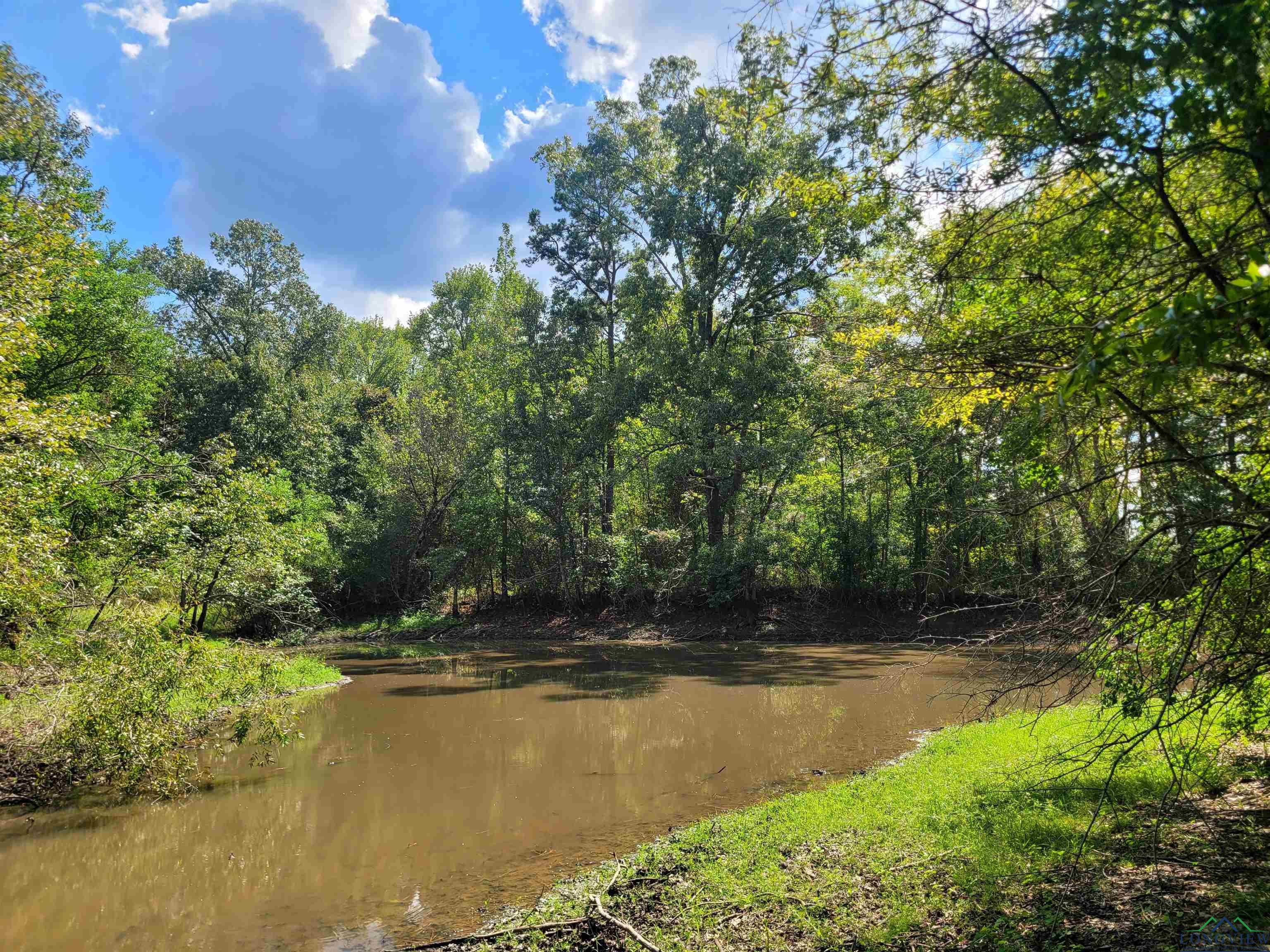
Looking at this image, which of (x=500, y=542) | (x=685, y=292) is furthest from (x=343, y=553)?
(x=685, y=292)

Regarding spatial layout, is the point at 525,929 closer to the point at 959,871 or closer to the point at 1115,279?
the point at 959,871

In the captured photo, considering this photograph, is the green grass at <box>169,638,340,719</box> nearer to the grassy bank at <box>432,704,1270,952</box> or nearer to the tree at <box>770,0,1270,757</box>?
the grassy bank at <box>432,704,1270,952</box>

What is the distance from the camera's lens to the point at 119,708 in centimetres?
870

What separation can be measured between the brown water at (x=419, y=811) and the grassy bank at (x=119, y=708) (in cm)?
57

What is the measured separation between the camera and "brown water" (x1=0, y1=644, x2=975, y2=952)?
240 inches

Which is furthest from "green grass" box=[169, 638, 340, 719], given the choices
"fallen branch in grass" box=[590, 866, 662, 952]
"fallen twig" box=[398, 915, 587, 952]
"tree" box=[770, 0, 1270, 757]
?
"tree" box=[770, 0, 1270, 757]

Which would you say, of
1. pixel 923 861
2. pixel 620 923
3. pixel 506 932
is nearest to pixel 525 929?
pixel 506 932

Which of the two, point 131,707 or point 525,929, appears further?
point 131,707

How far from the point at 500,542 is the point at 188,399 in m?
16.4

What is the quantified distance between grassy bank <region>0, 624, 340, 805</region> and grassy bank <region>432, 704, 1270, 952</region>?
643 cm

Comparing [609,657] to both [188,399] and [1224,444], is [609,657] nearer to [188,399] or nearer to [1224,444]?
[1224,444]

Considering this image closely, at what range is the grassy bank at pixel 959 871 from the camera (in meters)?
4.11

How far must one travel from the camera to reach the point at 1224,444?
412 centimetres

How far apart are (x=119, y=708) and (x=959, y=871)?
31.9ft
